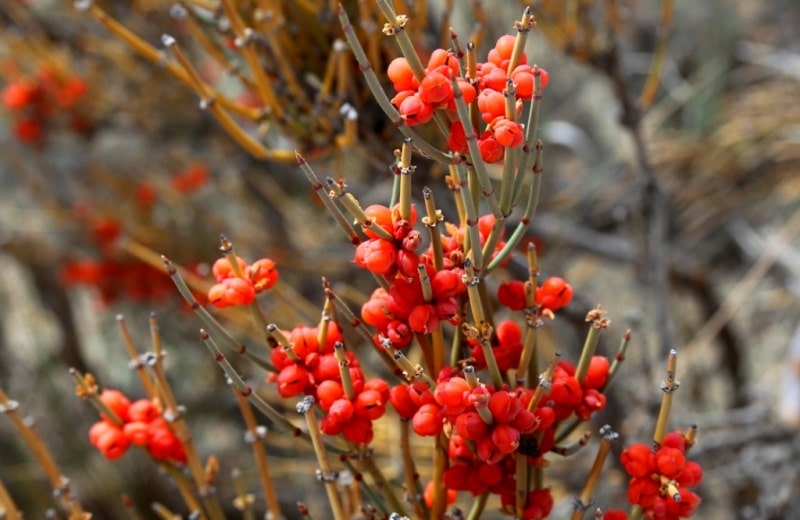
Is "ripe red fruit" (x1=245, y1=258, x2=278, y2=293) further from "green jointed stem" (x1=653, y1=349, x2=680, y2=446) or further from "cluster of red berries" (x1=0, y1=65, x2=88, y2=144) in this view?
Result: "cluster of red berries" (x1=0, y1=65, x2=88, y2=144)

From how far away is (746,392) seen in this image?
5.72 ft

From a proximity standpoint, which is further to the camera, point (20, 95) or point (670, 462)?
point (20, 95)

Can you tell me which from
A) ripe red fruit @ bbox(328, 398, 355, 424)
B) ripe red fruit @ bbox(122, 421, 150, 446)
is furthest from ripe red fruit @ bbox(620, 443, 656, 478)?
ripe red fruit @ bbox(122, 421, 150, 446)

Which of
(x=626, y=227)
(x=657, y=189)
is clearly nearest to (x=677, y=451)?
(x=657, y=189)

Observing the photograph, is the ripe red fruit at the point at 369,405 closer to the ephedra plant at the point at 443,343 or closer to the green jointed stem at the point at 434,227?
the ephedra plant at the point at 443,343

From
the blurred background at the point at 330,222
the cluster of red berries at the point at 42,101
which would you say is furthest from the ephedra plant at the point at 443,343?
the cluster of red berries at the point at 42,101

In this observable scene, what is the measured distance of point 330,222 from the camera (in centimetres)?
233

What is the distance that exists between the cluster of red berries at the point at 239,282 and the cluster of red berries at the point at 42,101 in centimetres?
147

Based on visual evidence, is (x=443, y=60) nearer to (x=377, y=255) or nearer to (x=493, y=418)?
(x=377, y=255)

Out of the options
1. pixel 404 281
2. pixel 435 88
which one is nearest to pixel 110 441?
pixel 404 281

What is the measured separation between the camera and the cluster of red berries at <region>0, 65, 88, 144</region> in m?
2.06

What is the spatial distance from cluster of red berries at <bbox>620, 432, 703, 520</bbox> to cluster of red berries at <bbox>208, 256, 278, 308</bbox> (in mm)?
310

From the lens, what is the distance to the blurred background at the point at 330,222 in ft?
4.40

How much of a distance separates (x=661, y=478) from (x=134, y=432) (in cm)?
45
